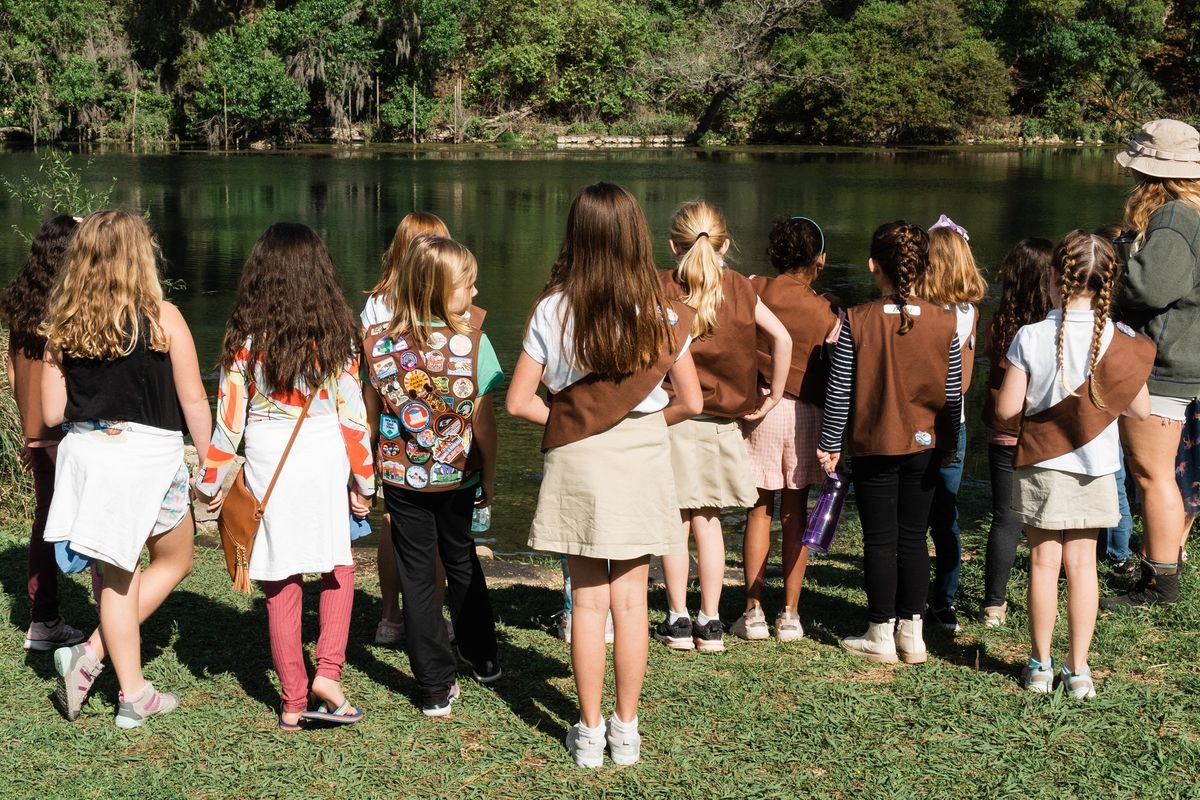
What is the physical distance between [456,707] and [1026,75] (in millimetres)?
52979

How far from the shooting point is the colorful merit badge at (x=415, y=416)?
3.55 metres

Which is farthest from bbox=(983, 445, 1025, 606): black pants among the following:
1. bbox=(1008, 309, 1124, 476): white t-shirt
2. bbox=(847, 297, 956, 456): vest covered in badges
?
bbox=(1008, 309, 1124, 476): white t-shirt

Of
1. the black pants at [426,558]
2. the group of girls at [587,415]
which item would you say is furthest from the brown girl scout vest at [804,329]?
the black pants at [426,558]

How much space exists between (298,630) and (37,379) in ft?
3.98

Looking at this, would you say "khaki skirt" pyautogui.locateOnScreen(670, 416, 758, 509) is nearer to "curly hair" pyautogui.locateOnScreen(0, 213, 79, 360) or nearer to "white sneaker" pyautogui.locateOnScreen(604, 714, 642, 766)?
"white sneaker" pyautogui.locateOnScreen(604, 714, 642, 766)

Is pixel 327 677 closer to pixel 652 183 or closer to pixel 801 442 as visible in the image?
pixel 801 442

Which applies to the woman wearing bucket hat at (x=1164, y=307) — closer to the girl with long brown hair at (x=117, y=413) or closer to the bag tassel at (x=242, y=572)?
the bag tassel at (x=242, y=572)

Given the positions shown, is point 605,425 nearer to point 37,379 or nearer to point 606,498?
point 606,498

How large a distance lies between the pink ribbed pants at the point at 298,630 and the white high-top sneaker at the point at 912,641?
6.05 feet

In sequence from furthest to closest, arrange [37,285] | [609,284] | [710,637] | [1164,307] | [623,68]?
[623,68] < [1164,307] < [710,637] < [37,285] < [609,284]

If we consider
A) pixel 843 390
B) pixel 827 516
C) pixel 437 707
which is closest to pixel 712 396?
pixel 843 390

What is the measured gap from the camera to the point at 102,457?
349 cm

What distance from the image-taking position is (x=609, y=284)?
10.5 feet

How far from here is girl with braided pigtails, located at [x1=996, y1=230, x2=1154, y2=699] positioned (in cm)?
364
